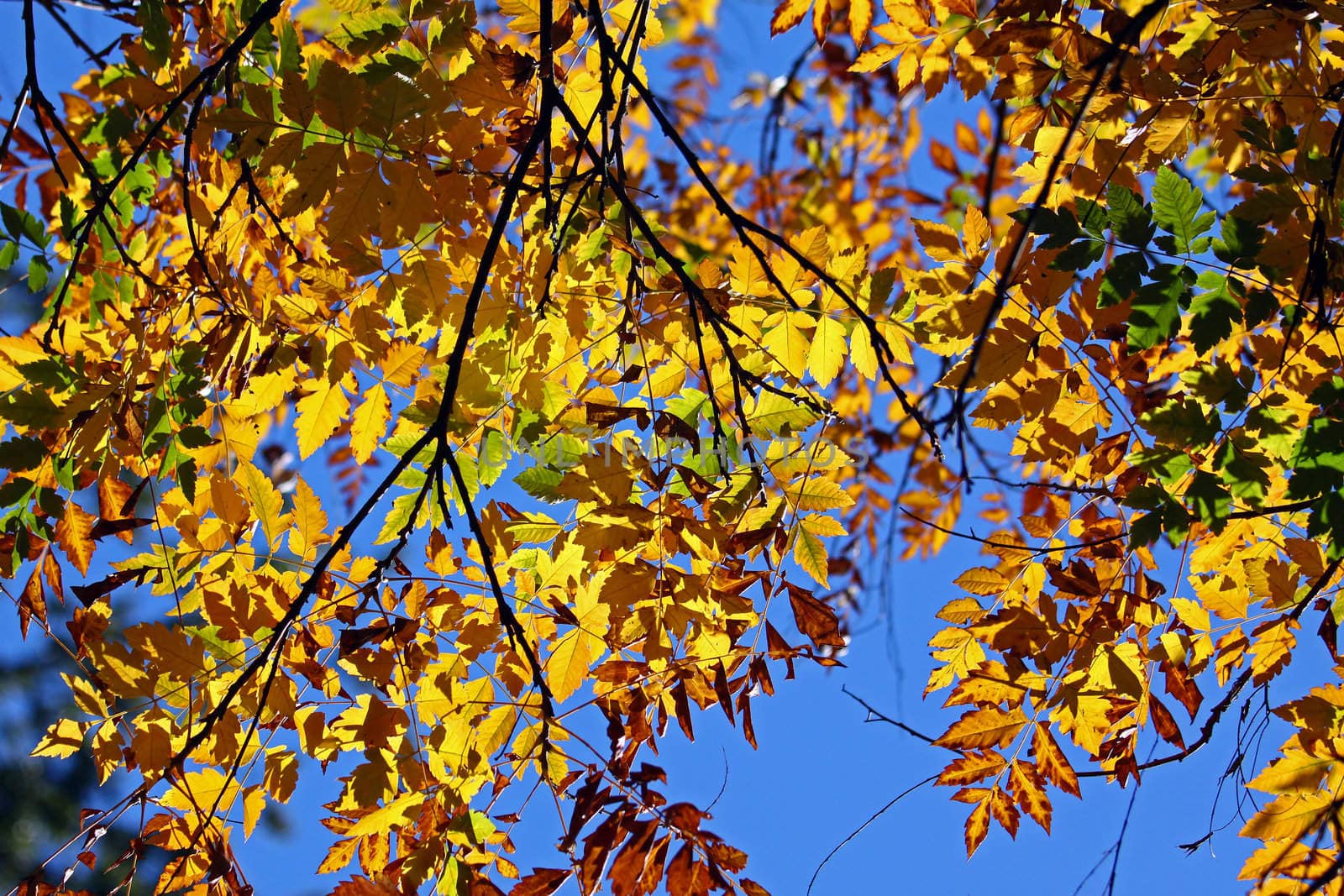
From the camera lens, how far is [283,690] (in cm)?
197

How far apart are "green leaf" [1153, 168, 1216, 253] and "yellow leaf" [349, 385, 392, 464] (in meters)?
1.63

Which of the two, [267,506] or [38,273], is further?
[38,273]

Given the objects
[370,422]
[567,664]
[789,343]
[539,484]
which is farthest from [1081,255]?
[370,422]

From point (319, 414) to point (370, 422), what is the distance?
4.4 inches

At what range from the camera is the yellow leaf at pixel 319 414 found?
206 cm

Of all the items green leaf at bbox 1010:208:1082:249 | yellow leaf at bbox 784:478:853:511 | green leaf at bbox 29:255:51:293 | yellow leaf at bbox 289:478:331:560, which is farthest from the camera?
green leaf at bbox 29:255:51:293

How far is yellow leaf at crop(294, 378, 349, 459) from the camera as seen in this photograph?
2061 mm

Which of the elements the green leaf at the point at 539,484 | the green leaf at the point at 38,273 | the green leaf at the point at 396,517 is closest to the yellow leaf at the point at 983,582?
the green leaf at the point at 539,484

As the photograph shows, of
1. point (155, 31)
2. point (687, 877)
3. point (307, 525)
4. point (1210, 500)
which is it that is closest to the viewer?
point (1210, 500)

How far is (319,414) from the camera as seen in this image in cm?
207

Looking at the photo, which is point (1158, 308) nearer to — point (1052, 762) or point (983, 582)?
point (983, 582)

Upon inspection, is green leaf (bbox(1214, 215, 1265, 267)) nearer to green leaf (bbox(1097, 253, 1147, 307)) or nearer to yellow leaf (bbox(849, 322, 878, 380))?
green leaf (bbox(1097, 253, 1147, 307))

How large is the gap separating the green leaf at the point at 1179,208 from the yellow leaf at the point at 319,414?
1.68 meters

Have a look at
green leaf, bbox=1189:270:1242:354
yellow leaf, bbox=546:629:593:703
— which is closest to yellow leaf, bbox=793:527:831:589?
yellow leaf, bbox=546:629:593:703
